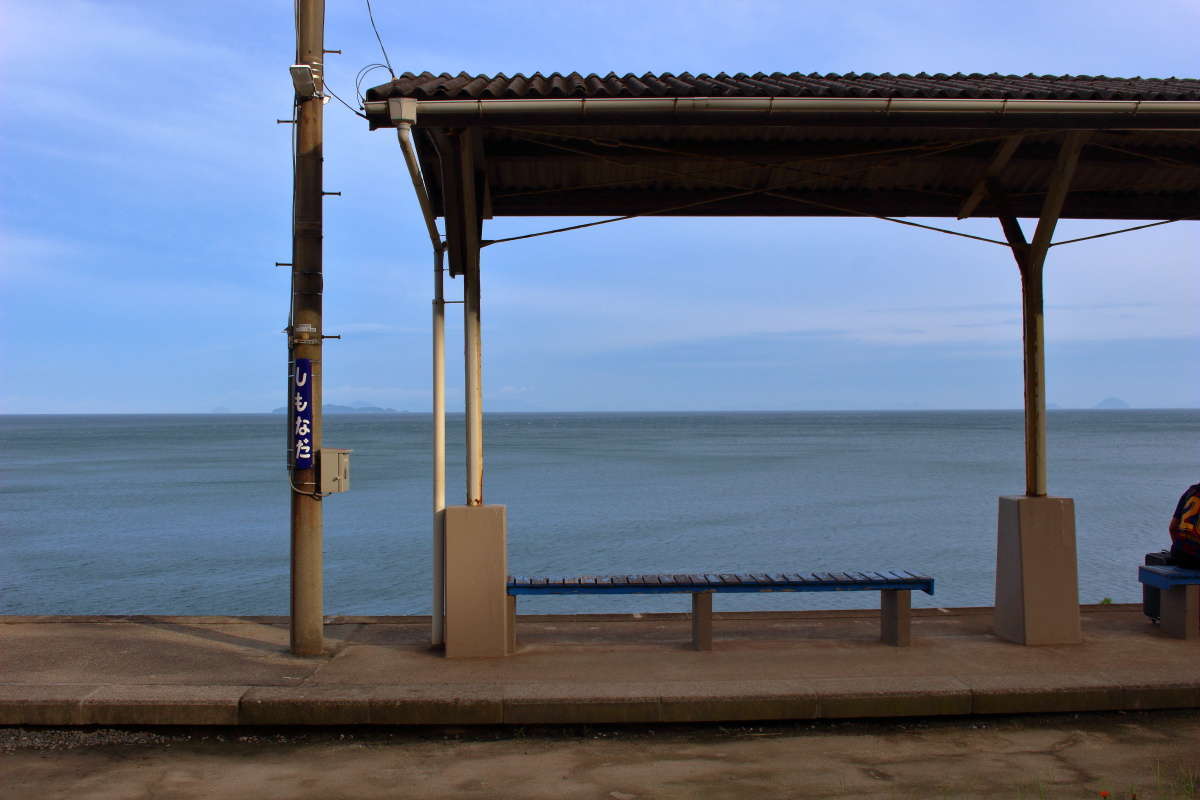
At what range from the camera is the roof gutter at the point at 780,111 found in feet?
18.5

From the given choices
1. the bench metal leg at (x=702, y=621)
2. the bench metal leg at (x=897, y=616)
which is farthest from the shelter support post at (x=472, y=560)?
the bench metal leg at (x=897, y=616)

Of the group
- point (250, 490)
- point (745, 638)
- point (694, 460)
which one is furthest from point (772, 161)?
point (694, 460)

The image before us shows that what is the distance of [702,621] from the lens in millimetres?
6617

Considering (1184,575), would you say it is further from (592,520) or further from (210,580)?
(592,520)

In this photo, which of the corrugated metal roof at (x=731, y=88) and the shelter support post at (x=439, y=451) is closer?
the corrugated metal roof at (x=731, y=88)

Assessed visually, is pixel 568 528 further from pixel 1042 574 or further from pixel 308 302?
pixel 308 302

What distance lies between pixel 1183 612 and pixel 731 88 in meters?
4.81

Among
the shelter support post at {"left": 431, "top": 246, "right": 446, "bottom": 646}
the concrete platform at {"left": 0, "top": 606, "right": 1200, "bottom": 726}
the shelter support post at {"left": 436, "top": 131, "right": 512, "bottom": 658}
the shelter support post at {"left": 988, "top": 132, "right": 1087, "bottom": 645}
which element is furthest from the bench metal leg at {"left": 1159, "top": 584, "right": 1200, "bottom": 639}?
the shelter support post at {"left": 431, "top": 246, "right": 446, "bottom": 646}

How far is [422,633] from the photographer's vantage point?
7.28 metres

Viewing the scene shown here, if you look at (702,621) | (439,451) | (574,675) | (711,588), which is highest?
(439,451)

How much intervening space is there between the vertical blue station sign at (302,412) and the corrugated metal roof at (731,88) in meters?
1.88

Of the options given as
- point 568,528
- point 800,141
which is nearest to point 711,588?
point 800,141

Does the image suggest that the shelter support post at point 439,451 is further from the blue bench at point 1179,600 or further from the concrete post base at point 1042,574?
the blue bench at point 1179,600

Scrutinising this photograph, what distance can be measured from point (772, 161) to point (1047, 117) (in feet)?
6.07
